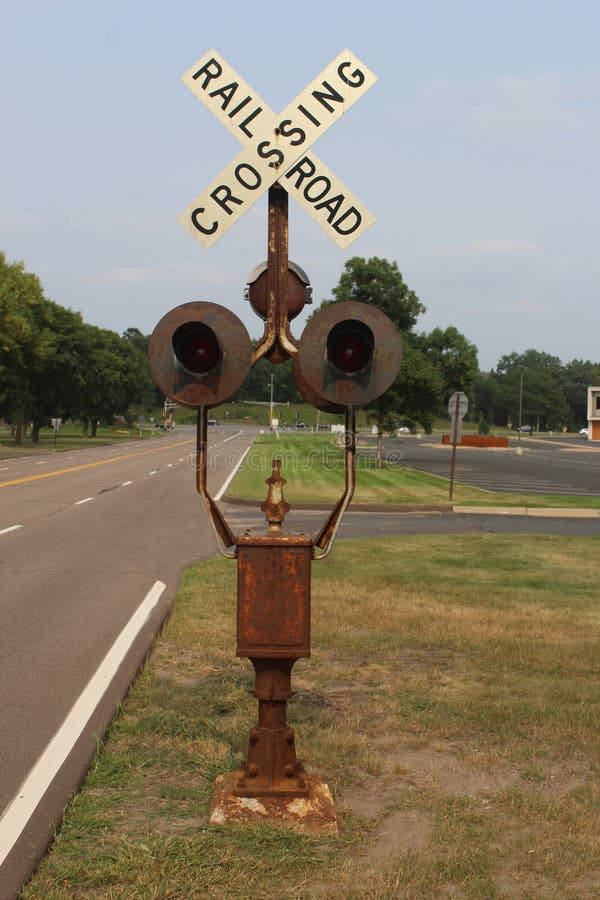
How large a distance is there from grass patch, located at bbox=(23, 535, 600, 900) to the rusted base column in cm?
25

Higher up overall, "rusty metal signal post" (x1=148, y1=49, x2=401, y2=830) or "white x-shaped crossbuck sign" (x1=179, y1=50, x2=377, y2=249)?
"white x-shaped crossbuck sign" (x1=179, y1=50, x2=377, y2=249)

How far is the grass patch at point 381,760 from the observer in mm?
3809

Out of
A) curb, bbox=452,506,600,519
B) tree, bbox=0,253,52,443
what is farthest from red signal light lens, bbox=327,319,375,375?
tree, bbox=0,253,52,443

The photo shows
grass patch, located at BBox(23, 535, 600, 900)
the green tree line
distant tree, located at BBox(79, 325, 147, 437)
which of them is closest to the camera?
grass patch, located at BBox(23, 535, 600, 900)

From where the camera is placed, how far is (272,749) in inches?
175

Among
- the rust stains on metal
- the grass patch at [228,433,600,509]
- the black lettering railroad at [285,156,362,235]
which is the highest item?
the black lettering railroad at [285,156,362,235]

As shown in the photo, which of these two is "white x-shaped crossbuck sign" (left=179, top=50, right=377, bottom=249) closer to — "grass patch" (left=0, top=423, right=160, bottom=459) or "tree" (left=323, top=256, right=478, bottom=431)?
"tree" (left=323, top=256, right=478, bottom=431)

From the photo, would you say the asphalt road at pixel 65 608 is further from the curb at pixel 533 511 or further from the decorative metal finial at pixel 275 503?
the curb at pixel 533 511

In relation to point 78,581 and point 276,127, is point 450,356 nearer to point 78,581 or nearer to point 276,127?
point 78,581

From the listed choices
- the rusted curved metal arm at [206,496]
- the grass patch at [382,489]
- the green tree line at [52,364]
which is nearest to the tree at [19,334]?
the green tree line at [52,364]

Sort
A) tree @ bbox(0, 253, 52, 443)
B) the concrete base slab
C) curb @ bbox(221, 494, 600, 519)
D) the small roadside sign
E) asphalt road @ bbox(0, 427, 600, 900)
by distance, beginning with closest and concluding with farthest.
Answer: the concrete base slab → asphalt road @ bbox(0, 427, 600, 900) → curb @ bbox(221, 494, 600, 519) → the small roadside sign → tree @ bbox(0, 253, 52, 443)

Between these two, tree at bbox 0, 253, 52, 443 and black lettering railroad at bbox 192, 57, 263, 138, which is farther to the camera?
tree at bbox 0, 253, 52, 443

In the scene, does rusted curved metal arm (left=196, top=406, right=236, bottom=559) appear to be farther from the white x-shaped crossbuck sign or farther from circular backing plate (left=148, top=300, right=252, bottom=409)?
the white x-shaped crossbuck sign

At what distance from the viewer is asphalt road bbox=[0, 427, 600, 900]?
5.20 metres
